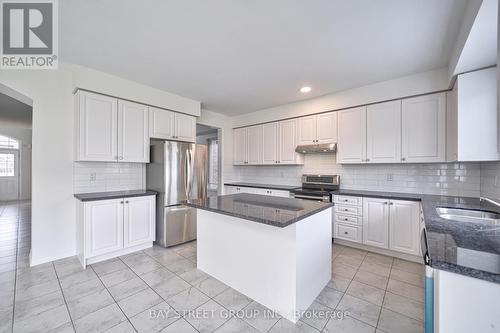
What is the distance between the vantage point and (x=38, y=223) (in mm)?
2695

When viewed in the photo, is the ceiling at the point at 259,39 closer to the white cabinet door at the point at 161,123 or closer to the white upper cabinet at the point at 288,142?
the white cabinet door at the point at 161,123

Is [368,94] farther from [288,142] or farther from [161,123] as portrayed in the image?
[161,123]

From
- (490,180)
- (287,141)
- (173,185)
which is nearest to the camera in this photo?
(490,180)

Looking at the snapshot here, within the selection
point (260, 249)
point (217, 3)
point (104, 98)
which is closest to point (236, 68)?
point (217, 3)

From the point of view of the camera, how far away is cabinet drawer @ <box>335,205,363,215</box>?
3172 millimetres

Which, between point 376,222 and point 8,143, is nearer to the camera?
point 376,222

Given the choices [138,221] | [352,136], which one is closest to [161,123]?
[138,221]

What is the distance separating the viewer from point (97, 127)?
2932 millimetres

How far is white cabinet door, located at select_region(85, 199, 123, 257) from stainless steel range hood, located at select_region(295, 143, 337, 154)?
10.2 ft

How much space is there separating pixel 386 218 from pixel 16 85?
16.6 feet

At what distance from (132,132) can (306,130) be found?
3003 millimetres

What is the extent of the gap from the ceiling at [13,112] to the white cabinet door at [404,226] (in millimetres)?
7262

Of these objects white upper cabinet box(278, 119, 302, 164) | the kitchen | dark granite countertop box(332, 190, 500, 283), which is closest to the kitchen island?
the kitchen

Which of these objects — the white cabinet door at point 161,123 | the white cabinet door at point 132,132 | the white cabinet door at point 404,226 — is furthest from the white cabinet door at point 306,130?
the white cabinet door at point 132,132
